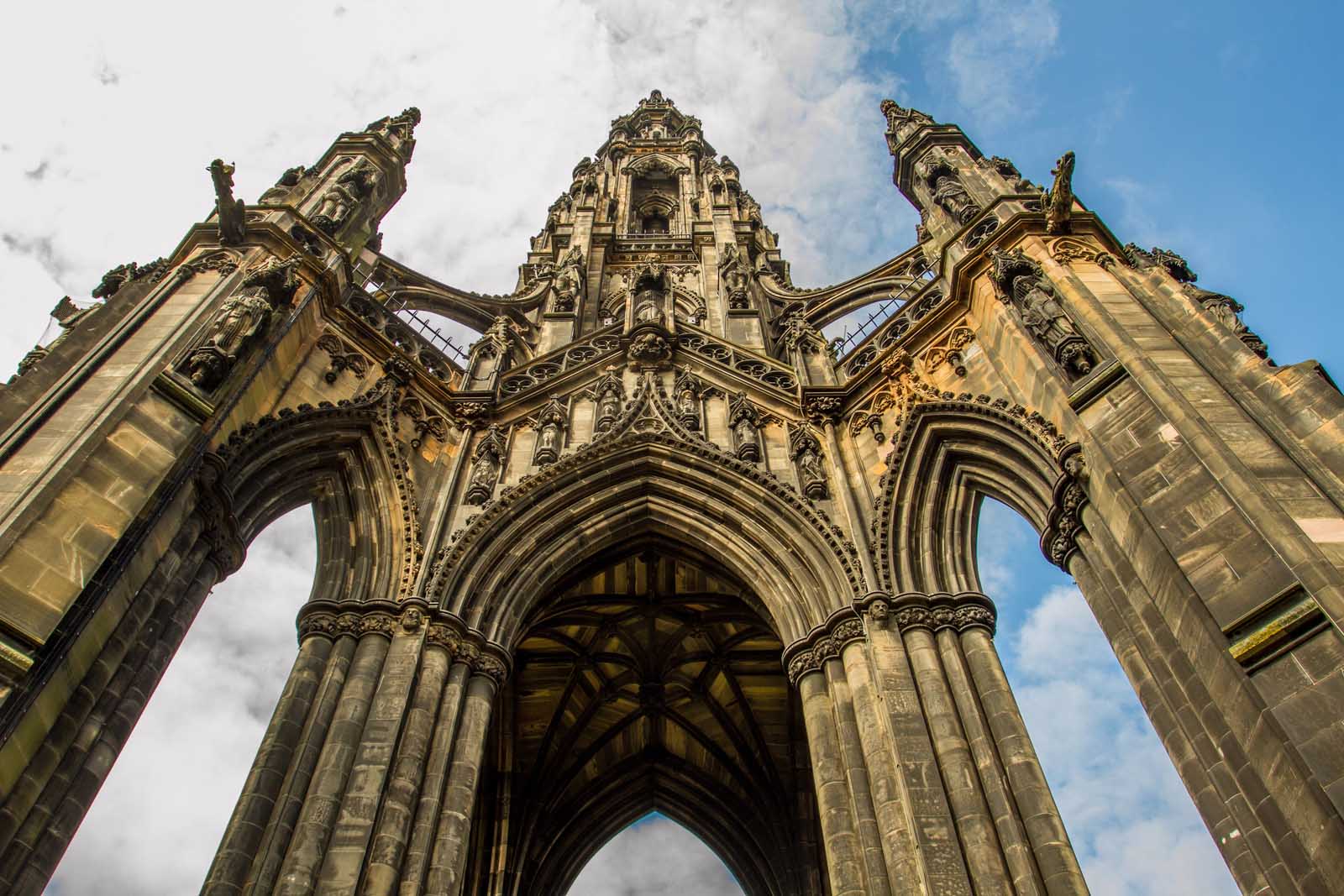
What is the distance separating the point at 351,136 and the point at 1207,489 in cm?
1384

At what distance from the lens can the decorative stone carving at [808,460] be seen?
1193 centimetres

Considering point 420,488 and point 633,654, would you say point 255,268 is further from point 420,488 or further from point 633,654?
point 633,654

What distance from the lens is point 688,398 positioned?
13.8 meters

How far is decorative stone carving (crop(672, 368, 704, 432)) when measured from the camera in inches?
518

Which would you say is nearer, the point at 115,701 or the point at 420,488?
the point at 115,701

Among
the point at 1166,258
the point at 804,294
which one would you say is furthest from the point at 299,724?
the point at 804,294

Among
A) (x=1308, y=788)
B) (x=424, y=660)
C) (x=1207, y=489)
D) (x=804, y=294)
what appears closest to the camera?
(x=1308, y=788)

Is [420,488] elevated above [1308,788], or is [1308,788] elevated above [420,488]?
[420,488]

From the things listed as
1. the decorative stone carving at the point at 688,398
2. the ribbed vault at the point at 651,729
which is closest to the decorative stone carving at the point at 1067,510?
the decorative stone carving at the point at 688,398

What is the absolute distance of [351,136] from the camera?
16.0m

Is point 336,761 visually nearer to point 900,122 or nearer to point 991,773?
point 991,773

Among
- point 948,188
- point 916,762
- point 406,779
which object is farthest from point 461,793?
point 948,188

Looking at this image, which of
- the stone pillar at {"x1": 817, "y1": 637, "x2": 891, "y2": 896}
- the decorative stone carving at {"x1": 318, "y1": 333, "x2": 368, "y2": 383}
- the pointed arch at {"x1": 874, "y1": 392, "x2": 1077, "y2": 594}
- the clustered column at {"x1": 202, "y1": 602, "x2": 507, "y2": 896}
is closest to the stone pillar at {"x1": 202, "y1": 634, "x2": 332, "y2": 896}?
the clustered column at {"x1": 202, "y1": 602, "x2": 507, "y2": 896}

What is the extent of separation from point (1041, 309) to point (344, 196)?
981cm
